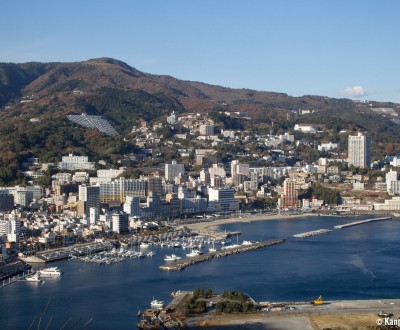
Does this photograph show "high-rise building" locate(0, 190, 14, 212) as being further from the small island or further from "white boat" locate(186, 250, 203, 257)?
the small island

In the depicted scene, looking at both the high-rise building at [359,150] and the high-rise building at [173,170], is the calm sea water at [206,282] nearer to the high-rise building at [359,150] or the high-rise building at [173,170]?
the high-rise building at [173,170]

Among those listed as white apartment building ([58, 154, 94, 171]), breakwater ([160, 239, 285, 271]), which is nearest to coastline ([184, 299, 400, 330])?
breakwater ([160, 239, 285, 271])

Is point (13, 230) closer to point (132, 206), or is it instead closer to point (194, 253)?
point (194, 253)

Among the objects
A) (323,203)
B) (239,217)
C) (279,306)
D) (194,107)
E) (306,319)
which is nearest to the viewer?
(306,319)

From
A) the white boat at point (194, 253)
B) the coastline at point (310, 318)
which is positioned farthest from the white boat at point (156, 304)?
the white boat at point (194, 253)

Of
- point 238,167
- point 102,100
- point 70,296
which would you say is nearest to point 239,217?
point 238,167

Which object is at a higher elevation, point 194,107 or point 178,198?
point 194,107

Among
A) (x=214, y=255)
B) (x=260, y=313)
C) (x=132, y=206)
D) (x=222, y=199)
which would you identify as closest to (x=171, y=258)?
(x=214, y=255)

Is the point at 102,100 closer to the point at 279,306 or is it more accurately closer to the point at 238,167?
the point at 238,167
